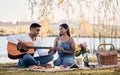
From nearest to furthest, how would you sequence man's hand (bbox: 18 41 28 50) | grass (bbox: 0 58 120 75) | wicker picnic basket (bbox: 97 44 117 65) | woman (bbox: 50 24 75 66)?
grass (bbox: 0 58 120 75) < man's hand (bbox: 18 41 28 50) < woman (bbox: 50 24 75 66) < wicker picnic basket (bbox: 97 44 117 65)

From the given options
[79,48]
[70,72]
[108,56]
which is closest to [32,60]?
[70,72]

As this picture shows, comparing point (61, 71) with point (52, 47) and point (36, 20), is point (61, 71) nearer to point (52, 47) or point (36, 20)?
point (52, 47)

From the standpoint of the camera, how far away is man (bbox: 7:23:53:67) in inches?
205

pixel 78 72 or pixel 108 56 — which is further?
pixel 108 56

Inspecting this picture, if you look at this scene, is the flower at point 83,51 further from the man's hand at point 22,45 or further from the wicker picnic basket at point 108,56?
the man's hand at point 22,45

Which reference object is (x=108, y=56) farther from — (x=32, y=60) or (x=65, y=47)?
(x=32, y=60)

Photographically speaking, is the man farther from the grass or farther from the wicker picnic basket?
the wicker picnic basket

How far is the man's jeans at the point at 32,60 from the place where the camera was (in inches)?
205

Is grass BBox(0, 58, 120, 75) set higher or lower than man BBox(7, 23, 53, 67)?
lower

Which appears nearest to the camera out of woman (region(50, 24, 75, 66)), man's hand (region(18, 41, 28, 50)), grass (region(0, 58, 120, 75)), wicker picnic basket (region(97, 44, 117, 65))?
grass (region(0, 58, 120, 75))

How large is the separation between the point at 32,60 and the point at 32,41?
229mm

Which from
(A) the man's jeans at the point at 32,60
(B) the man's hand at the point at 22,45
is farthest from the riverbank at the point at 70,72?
(B) the man's hand at the point at 22,45

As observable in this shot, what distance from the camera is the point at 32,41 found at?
5.27 metres

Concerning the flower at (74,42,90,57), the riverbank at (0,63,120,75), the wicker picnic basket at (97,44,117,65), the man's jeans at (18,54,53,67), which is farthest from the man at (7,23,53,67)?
the wicker picnic basket at (97,44,117,65)
